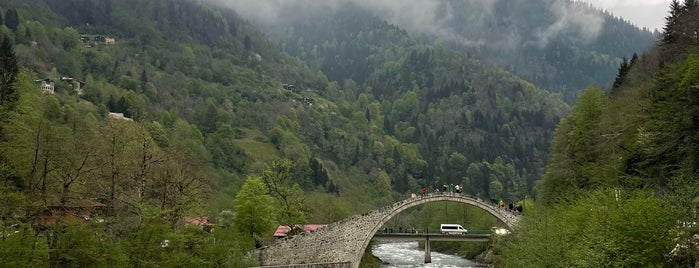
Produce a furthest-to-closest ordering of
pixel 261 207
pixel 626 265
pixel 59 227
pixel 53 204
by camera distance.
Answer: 1. pixel 261 207
2. pixel 53 204
3. pixel 59 227
4. pixel 626 265

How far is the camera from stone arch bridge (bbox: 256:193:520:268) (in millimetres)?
53688

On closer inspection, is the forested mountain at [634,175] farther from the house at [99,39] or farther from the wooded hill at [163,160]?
the house at [99,39]

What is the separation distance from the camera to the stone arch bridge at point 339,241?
53.7 metres

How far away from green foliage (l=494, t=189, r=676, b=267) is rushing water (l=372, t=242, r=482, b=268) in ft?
122

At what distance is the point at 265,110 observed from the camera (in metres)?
175

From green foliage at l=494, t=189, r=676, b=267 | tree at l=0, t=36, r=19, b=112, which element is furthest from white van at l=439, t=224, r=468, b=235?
tree at l=0, t=36, r=19, b=112

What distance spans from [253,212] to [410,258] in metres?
35.6

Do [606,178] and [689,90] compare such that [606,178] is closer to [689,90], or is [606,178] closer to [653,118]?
[653,118]

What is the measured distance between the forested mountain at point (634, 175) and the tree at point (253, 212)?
792 inches

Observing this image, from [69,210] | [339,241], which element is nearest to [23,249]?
[69,210]

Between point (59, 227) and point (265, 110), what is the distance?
142872 mm

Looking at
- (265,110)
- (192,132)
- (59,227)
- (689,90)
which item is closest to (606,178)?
(689,90)

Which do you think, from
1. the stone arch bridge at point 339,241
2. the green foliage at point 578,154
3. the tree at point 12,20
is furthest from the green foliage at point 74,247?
the tree at point 12,20

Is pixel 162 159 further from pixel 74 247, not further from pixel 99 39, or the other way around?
pixel 99 39
